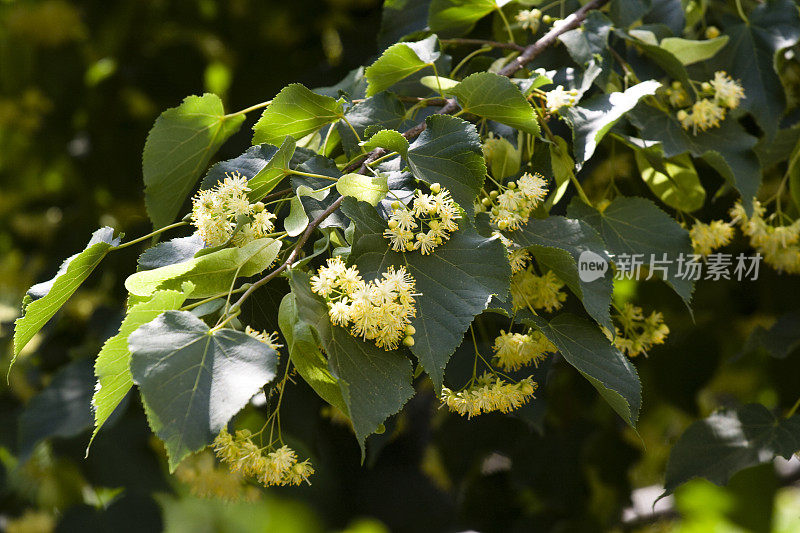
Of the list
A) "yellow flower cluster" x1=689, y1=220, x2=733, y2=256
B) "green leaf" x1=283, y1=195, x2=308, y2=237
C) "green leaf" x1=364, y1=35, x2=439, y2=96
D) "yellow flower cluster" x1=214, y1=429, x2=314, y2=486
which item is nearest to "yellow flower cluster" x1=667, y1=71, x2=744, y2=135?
"yellow flower cluster" x1=689, y1=220, x2=733, y2=256

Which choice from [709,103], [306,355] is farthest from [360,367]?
[709,103]

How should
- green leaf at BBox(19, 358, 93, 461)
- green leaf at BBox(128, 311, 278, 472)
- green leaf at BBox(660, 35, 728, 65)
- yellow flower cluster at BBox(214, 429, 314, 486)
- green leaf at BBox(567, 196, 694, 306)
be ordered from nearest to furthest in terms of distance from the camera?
green leaf at BBox(128, 311, 278, 472) → yellow flower cluster at BBox(214, 429, 314, 486) → green leaf at BBox(567, 196, 694, 306) → green leaf at BBox(660, 35, 728, 65) → green leaf at BBox(19, 358, 93, 461)

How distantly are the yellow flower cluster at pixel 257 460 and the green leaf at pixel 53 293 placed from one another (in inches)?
8.8

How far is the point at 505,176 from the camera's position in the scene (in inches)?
34.9

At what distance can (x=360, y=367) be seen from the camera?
657 millimetres

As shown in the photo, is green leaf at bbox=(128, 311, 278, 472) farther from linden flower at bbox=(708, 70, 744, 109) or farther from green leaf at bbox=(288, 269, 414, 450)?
linden flower at bbox=(708, 70, 744, 109)

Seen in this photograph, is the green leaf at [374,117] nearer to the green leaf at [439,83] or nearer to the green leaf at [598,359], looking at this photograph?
the green leaf at [439,83]

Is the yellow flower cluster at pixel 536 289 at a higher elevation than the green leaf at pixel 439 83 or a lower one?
lower

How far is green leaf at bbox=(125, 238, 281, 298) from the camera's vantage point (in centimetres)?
67

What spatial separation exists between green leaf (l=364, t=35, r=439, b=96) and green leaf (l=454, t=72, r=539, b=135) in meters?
0.08

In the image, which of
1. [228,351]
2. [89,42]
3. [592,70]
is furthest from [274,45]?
[228,351]

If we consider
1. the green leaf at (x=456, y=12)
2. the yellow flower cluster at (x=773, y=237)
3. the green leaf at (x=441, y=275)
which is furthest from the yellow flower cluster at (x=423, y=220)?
the yellow flower cluster at (x=773, y=237)

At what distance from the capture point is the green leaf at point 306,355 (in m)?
0.61

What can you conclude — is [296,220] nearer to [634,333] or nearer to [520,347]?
[520,347]
